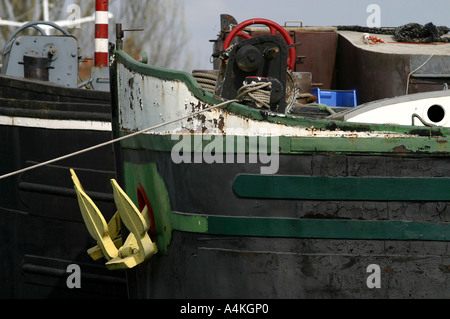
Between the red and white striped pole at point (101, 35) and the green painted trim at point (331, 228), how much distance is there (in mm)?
5519

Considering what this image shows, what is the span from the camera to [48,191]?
8141 millimetres

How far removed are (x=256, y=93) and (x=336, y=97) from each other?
2.23 meters

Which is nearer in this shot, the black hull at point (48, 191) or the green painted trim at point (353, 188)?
the green painted trim at point (353, 188)

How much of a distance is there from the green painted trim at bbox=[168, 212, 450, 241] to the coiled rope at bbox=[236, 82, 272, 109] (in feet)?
2.38

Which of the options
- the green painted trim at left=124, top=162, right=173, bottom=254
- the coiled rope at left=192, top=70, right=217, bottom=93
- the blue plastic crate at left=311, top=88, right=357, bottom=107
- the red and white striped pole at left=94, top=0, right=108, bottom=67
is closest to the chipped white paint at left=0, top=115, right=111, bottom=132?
the coiled rope at left=192, top=70, right=217, bottom=93

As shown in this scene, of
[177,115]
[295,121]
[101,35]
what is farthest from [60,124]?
[295,121]

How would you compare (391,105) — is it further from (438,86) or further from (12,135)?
(12,135)

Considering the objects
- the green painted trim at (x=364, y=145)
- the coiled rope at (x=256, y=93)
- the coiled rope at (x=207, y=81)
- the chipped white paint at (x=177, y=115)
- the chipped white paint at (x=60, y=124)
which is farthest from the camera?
the chipped white paint at (x=60, y=124)

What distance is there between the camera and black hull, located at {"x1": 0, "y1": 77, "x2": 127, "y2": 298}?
8.04m

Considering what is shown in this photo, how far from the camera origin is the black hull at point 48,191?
26.4 feet

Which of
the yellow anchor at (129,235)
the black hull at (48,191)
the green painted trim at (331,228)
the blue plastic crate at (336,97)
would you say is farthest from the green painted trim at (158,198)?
the black hull at (48,191)

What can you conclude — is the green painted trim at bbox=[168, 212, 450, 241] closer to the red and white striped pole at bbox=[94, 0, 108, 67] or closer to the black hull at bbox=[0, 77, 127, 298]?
the black hull at bbox=[0, 77, 127, 298]

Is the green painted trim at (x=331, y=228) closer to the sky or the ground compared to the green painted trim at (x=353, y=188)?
closer to the ground

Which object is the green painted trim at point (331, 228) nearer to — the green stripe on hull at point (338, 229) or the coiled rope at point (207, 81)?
the green stripe on hull at point (338, 229)
